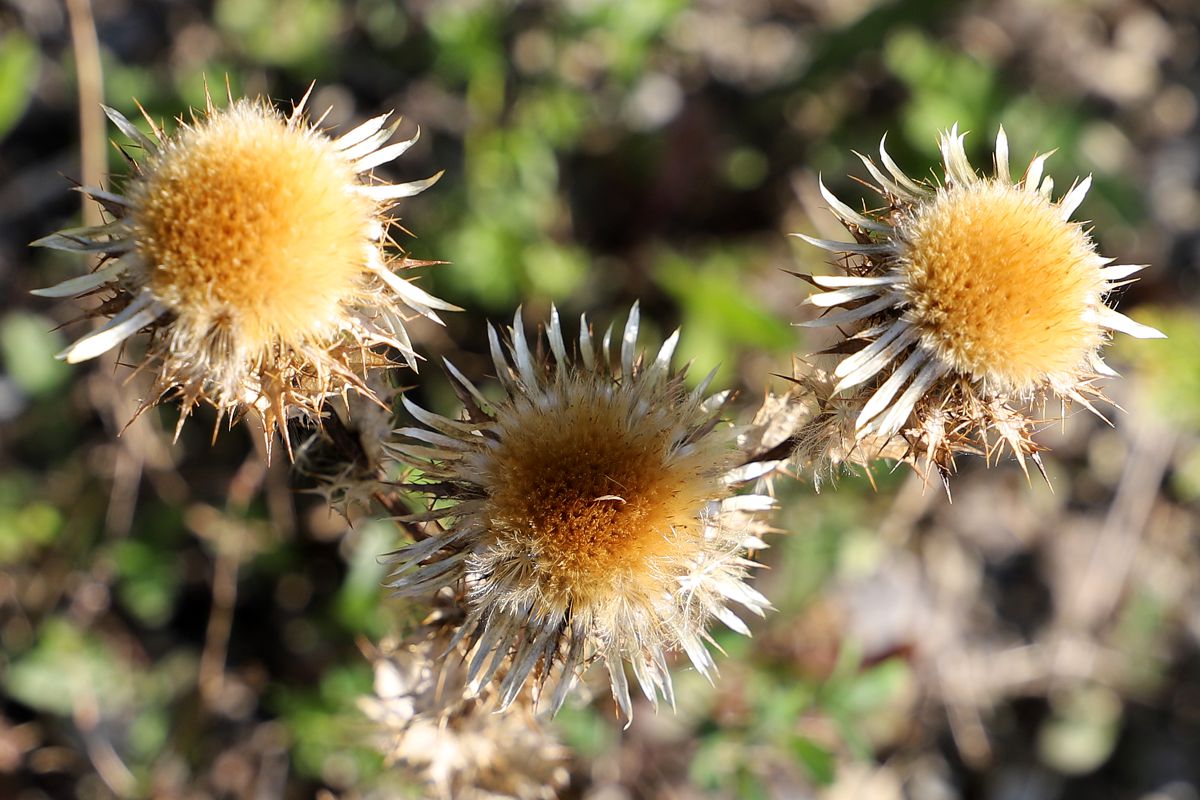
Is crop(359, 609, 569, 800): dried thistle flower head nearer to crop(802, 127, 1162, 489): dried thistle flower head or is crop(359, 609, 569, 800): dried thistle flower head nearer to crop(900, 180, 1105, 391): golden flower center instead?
crop(802, 127, 1162, 489): dried thistle flower head

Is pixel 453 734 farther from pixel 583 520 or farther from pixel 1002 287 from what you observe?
pixel 1002 287

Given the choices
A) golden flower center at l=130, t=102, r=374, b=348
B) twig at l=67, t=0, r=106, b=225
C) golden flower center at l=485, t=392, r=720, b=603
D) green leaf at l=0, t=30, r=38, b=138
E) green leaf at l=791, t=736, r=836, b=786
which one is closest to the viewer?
golden flower center at l=130, t=102, r=374, b=348

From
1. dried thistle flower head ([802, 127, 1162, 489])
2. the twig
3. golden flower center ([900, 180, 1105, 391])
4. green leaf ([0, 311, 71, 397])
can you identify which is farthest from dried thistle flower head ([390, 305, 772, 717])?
green leaf ([0, 311, 71, 397])

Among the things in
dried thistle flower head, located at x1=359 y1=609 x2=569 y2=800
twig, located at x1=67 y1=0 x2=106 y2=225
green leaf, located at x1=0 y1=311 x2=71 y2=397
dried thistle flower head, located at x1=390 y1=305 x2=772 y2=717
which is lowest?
dried thistle flower head, located at x1=359 y1=609 x2=569 y2=800

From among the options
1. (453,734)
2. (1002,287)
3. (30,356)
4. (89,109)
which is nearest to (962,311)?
(1002,287)

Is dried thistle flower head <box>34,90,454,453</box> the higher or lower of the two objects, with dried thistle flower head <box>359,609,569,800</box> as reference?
higher

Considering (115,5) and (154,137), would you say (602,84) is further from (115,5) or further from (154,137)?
(154,137)
